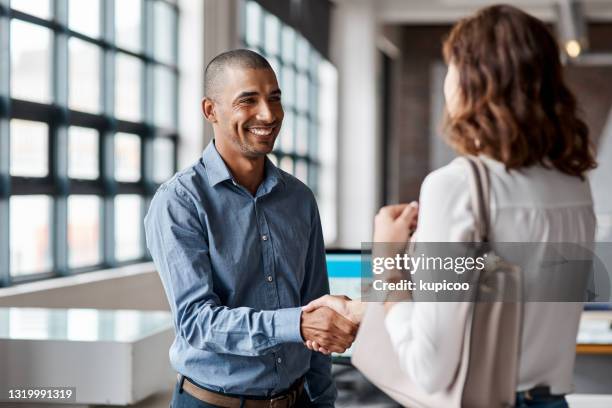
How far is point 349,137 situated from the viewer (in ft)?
39.1

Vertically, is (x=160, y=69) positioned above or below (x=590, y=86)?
below

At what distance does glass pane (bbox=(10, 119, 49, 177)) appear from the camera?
4496 millimetres

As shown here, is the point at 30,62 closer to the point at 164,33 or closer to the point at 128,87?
the point at 128,87

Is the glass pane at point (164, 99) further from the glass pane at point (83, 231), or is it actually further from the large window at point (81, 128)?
the glass pane at point (83, 231)

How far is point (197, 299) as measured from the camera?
167cm

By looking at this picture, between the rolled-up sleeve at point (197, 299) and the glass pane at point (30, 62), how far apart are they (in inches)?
118

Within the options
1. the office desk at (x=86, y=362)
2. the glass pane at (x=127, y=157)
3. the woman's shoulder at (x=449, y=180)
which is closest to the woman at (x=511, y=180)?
the woman's shoulder at (x=449, y=180)

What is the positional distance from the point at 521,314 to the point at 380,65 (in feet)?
40.1

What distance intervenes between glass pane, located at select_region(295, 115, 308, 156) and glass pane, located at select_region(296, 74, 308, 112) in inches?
4.9

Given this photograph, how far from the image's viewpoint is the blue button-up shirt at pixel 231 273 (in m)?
1.65

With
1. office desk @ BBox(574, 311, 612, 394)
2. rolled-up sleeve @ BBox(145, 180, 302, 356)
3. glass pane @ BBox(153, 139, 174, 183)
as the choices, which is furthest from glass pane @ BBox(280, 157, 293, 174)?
rolled-up sleeve @ BBox(145, 180, 302, 356)

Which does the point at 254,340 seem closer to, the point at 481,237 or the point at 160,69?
the point at 481,237

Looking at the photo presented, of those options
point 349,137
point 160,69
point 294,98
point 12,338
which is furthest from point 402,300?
point 349,137

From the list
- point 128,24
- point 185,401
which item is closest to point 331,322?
point 185,401
